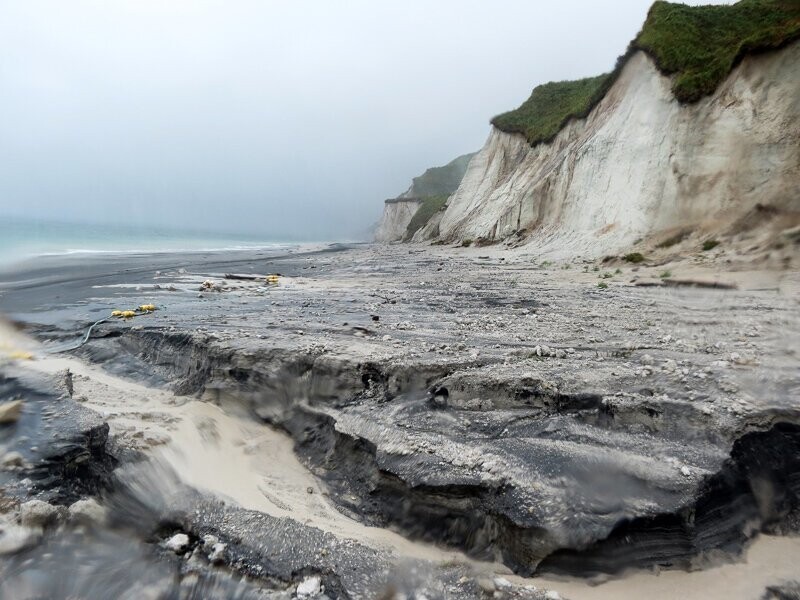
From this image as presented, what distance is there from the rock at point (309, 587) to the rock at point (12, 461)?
2634 mm

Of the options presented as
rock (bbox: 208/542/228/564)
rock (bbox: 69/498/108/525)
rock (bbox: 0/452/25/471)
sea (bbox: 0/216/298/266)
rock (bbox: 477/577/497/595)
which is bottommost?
rock (bbox: 477/577/497/595)

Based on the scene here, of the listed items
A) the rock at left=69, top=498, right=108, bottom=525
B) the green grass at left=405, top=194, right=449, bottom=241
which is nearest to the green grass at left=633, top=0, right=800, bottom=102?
the rock at left=69, top=498, right=108, bottom=525

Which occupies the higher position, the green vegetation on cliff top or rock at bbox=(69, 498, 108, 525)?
the green vegetation on cliff top

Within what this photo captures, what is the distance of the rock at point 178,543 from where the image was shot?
3.11 meters

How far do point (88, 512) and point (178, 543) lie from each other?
0.76 metres

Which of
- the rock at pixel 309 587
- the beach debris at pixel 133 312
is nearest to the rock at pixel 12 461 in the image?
the rock at pixel 309 587

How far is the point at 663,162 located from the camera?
14695mm

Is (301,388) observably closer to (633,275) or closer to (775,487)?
(775,487)

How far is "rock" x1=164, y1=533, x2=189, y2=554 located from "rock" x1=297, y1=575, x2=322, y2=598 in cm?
97

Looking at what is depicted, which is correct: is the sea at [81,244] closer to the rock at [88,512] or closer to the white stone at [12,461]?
the white stone at [12,461]

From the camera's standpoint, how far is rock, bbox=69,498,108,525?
10.4 feet

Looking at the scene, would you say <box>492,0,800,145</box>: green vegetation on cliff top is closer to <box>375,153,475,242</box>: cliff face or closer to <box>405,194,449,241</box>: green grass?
<box>405,194,449,241</box>: green grass

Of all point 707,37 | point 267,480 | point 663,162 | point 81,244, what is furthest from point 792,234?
point 81,244

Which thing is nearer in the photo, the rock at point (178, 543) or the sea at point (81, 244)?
the rock at point (178, 543)
